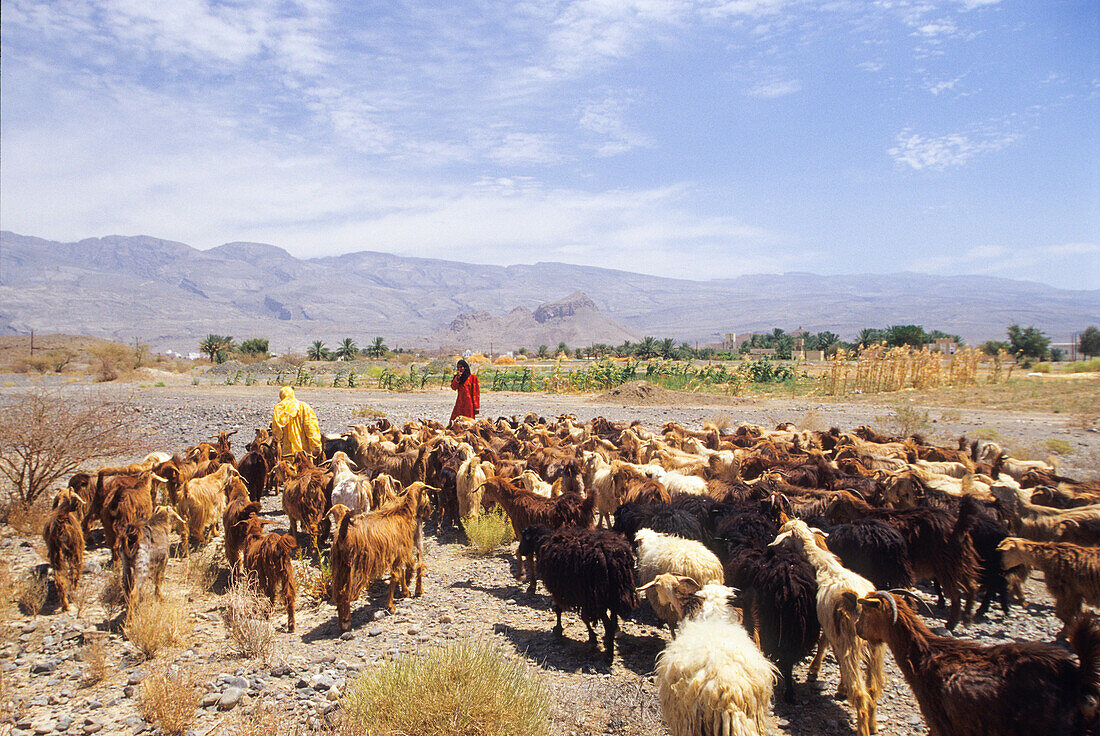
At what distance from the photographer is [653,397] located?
29594 millimetres

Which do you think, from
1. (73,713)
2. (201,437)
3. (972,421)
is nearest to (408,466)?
(73,713)

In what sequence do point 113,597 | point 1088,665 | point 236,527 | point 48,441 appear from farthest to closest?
point 48,441, point 236,527, point 113,597, point 1088,665

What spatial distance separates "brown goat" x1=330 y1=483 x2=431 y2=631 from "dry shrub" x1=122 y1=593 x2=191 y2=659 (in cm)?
133

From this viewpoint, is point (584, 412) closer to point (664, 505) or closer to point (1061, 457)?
point (1061, 457)

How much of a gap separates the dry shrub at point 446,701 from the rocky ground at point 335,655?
414 millimetres

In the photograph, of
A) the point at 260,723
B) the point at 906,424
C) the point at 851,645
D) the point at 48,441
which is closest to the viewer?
the point at 260,723

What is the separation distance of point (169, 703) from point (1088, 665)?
557cm

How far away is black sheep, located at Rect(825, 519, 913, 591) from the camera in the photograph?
614cm

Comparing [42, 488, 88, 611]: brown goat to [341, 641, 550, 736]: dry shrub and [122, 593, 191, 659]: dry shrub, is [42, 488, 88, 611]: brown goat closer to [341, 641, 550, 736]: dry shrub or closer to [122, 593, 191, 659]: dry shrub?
[122, 593, 191, 659]: dry shrub

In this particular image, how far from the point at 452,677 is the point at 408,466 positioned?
6.97 m

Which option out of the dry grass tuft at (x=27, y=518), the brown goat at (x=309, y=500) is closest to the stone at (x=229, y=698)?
the brown goat at (x=309, y=500)

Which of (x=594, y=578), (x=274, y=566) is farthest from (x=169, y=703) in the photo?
(x=594, y=578)

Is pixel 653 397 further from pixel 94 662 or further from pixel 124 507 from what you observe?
pixel 94 662

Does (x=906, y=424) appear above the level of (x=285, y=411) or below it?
below
